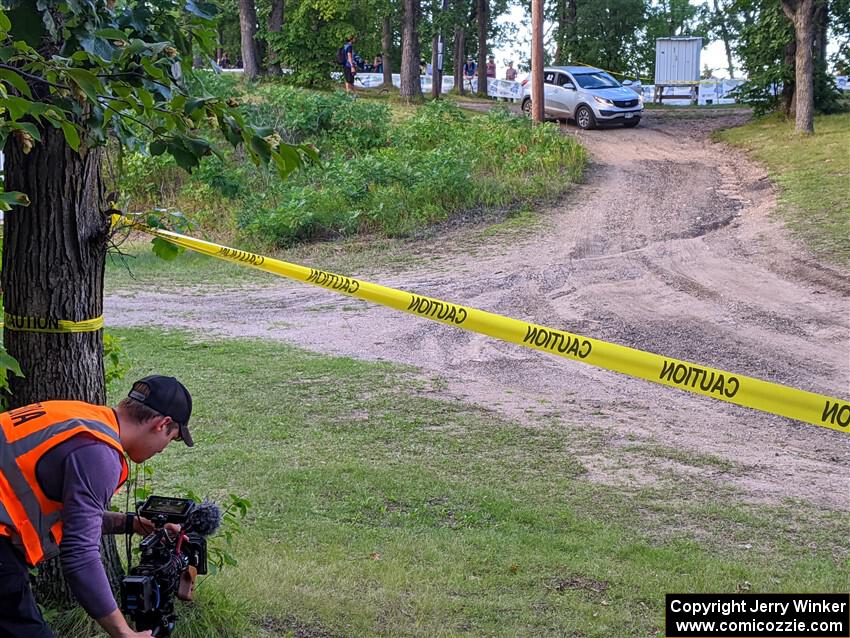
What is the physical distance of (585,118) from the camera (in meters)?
30.1

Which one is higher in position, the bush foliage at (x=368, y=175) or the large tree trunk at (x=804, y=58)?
the large tree trunk at (x=804, y=58)

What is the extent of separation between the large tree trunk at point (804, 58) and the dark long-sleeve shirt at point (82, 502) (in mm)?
25629

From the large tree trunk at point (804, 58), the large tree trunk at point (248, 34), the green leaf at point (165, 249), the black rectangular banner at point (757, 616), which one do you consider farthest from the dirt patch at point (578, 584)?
the large tree trunk at point (248, 34)

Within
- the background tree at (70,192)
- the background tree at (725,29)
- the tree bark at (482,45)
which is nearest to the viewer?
the background tree at (70,192)

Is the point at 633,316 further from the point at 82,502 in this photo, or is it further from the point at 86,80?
the point at 82,502

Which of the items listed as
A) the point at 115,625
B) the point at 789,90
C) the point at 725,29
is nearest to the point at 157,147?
the point at 115,625

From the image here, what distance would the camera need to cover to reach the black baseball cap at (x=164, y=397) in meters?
3.40

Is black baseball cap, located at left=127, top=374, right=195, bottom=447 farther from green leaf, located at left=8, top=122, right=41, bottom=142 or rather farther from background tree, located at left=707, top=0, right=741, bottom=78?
background tree, located at left=707, top=0, right=741, bottom=78

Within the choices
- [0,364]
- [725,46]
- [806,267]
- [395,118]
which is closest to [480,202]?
[806,267]

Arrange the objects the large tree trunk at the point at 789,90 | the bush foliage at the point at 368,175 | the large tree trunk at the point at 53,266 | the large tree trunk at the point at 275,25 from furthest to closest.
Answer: the large tree trunk at the point at 275,25 → the large tree trunk at the point at 789,90 → the bush foliage at the point at 368,175 → the large tree trunk at the point at 53,266

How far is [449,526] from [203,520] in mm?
2924

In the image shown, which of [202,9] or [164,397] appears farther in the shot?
[202,9]

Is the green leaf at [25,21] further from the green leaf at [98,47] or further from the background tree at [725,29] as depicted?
the background tree at [725,29]

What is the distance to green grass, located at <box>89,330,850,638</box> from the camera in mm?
5031
